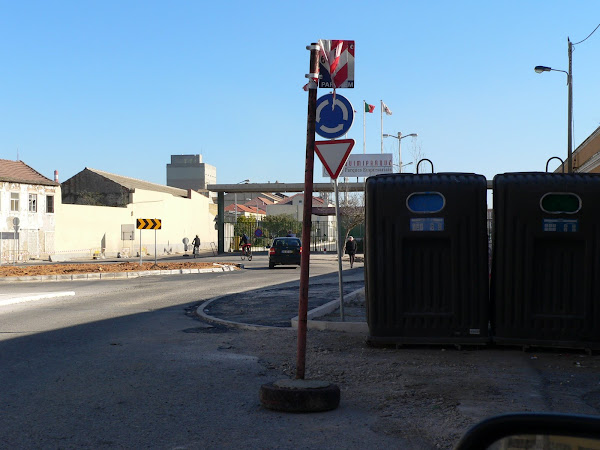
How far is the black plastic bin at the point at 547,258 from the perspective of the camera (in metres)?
8.31

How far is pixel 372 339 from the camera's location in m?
8.95

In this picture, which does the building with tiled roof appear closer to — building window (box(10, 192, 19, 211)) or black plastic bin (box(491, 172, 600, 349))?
building window (box(10, 192, 19, 211))

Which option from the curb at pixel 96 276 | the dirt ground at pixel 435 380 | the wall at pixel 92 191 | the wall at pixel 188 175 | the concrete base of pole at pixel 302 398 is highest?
the wall at pixel 188 175

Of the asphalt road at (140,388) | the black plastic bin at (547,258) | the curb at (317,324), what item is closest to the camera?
the asphalt road at (140,388)

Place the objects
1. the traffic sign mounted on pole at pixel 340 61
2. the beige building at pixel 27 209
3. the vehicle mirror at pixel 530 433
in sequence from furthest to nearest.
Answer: the beige building at pixel 27 209 < the traffic sign mounted on pole at pixel 340 61 < the vehicle mirror at pixel 530 433

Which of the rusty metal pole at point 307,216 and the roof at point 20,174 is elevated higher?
the roof at point 20,174

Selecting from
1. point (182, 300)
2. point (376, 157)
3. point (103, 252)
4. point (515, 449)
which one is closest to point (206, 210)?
point (103, 252)

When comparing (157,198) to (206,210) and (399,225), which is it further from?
(399,225)

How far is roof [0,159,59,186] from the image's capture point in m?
48.6

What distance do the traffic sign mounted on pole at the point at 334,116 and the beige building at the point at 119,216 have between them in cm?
4031

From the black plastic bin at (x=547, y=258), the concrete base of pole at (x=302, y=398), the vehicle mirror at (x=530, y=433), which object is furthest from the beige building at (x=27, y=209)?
the vehicle mirror at (x=530, y=433)

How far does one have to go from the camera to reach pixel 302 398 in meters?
5.88

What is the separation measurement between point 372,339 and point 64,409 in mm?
4079

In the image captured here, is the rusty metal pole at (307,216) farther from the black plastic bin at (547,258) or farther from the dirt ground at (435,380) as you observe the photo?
the black plastic bin at (547,258)
